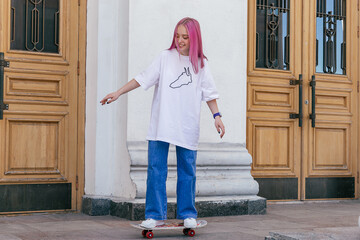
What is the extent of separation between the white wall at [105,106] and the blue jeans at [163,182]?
1.36 m

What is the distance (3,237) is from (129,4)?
251cm

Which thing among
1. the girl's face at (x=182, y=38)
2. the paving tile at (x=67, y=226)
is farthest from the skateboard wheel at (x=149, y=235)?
the girl's face at (x=182, y=38)

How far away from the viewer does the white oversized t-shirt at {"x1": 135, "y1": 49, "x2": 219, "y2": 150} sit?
458cm

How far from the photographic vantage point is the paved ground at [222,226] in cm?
452

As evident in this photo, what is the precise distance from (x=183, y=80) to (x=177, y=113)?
0.86 ft

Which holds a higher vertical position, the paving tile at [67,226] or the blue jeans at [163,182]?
the blue jeans at [163,182]

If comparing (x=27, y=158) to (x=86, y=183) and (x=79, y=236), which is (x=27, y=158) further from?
(x=79, y=236)

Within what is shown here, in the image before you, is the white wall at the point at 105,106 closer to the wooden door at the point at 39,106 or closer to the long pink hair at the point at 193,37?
the wooden door at the point at 39,106

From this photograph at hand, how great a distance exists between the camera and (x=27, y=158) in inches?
231

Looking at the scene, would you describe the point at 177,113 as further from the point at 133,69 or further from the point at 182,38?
the point at 133,69

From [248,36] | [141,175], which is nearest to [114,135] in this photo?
[141,175]

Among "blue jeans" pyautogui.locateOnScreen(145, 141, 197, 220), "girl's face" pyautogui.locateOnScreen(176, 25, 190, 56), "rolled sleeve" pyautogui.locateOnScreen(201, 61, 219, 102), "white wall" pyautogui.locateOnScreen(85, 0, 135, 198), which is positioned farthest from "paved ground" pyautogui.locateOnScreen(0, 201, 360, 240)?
"girl's face" pyautogui.locateOnScreen(176, 25, 190, 56)

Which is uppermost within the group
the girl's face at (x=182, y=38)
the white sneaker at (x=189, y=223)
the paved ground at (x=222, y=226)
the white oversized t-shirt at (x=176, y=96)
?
the girl's face at (x=182, y=38)

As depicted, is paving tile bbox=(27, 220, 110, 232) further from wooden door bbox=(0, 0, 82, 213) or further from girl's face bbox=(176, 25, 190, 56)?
girl's face bbox=(176, 25, 190, 56)
